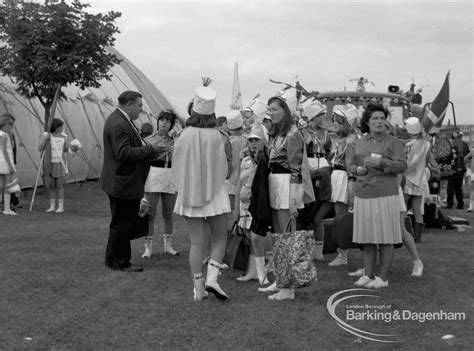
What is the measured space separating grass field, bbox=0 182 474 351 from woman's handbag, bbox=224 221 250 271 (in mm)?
126

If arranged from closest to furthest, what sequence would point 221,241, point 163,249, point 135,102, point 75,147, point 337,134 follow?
point 221,241, point 135,102, point 337,134, point 163,249, point 75,147

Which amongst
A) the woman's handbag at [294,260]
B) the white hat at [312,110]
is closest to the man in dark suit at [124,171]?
the woman's handbag at [294,260]

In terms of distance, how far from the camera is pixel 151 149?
6543 mm

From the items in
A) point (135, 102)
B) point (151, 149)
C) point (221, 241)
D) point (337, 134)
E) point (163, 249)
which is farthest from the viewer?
point (163, 249)

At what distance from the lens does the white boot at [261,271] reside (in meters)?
6.40

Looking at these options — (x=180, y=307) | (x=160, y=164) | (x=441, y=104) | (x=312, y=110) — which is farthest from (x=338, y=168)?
(x=441, y=104)

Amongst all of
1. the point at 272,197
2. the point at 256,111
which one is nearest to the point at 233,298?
the point at 272,197

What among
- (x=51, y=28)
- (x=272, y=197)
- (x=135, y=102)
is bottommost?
(x=272, y=197)

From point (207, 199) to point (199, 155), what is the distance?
38 centimetres

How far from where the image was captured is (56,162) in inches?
495

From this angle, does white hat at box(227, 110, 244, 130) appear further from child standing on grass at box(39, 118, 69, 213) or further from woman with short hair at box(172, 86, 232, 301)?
child standing on grass at box(39, 118, 69, 213)

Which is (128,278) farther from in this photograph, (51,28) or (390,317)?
(51,28)

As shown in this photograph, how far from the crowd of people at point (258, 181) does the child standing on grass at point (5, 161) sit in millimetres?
5046

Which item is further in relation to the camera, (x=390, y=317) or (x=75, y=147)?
(x=75, y=147)
